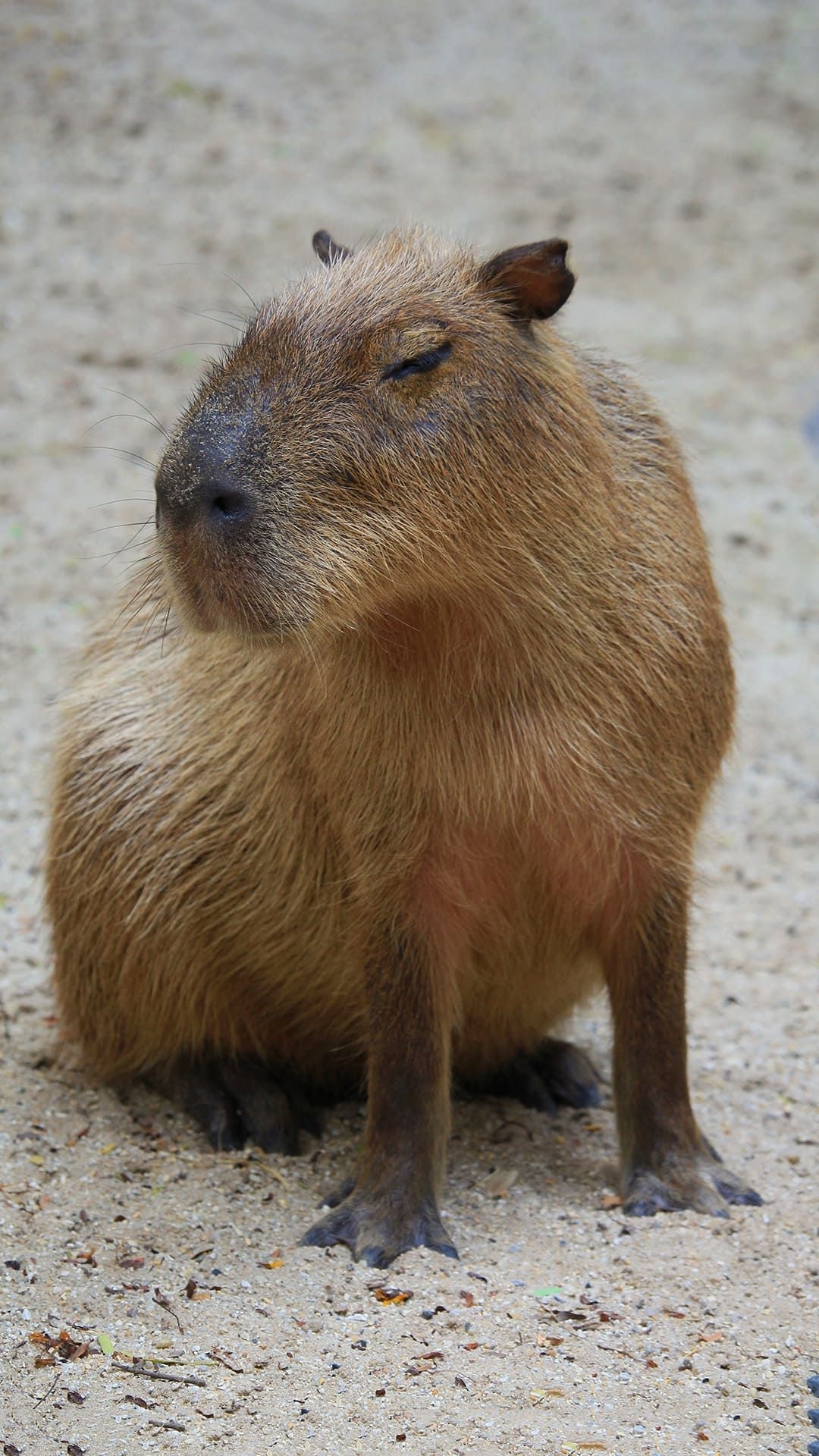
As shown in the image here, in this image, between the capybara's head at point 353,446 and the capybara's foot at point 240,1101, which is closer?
the capybara's head at point 353,446

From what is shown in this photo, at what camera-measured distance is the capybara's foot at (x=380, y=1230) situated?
3.63 m

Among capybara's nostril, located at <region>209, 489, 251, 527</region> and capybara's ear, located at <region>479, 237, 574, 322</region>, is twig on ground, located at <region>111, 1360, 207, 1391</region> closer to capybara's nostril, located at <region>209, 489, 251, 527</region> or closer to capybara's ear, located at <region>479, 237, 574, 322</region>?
capybara's nostril, located at <region>209, 489, 251, 527</region>

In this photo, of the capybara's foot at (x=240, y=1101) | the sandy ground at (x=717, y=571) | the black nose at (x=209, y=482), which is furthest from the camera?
the capybara's foot at (x=240, y=1101)

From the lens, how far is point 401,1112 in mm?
3715

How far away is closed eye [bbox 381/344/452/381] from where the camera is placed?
318 cm

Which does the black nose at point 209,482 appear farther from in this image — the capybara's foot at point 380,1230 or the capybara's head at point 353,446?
the capybara's foot at point 380,1230

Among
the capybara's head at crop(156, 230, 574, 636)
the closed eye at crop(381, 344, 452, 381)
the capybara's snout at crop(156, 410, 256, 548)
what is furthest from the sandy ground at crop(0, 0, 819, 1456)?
the closed eye at crop(381, 344, 452, 381)

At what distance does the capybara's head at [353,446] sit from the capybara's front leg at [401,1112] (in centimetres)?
89

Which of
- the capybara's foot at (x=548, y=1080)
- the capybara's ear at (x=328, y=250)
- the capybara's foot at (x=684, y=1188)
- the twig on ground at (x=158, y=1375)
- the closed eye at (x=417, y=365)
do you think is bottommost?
the twig on ground at (x=158, y=1375)

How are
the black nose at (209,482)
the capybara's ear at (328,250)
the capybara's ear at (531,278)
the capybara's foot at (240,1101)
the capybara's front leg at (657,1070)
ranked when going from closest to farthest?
the black nose at (209,482) < the capybara's ear at (531,278) < the capybara's ear at (328,250) < the capybara's front leg at (657,1070) < the capybara's foot at (240,1101)

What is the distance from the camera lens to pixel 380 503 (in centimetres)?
315

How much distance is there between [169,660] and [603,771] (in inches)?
53.6

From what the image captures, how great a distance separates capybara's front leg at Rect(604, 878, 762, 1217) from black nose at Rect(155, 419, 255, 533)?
139cm

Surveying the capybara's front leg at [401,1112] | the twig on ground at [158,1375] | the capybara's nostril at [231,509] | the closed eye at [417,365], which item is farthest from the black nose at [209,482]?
the twig on ground at [158,1375]
